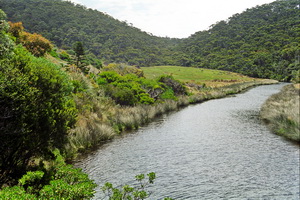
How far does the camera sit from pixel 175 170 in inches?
615

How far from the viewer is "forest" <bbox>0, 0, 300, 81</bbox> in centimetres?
11794

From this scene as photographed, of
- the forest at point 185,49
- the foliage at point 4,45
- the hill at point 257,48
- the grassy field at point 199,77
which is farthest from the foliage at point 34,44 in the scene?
the hill at point 257,48

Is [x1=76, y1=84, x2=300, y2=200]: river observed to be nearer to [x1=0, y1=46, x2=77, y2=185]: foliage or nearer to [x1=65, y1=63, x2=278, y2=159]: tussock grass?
[x1=65, y1=63, x2=278, y2=159]: tussock grass

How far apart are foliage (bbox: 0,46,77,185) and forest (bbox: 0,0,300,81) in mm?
96496

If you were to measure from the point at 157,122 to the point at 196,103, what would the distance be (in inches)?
818

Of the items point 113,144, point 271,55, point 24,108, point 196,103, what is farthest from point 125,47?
point 24,108

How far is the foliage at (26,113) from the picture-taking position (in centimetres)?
948

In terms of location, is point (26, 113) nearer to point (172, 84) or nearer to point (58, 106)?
point (58, 106)

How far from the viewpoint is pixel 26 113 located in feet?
33.8

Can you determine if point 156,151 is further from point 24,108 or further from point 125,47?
point 125,47

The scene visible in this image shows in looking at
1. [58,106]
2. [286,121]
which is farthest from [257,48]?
[58,106]

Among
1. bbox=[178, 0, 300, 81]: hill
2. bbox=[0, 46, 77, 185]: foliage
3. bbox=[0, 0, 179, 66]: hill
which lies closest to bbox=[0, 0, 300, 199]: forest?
bbox=[0, 46, 77, 185]: foliage

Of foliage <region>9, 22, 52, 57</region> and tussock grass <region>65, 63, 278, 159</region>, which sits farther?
foliage <region>9, 22, 52, 57</region>

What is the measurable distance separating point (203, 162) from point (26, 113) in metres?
12.4
